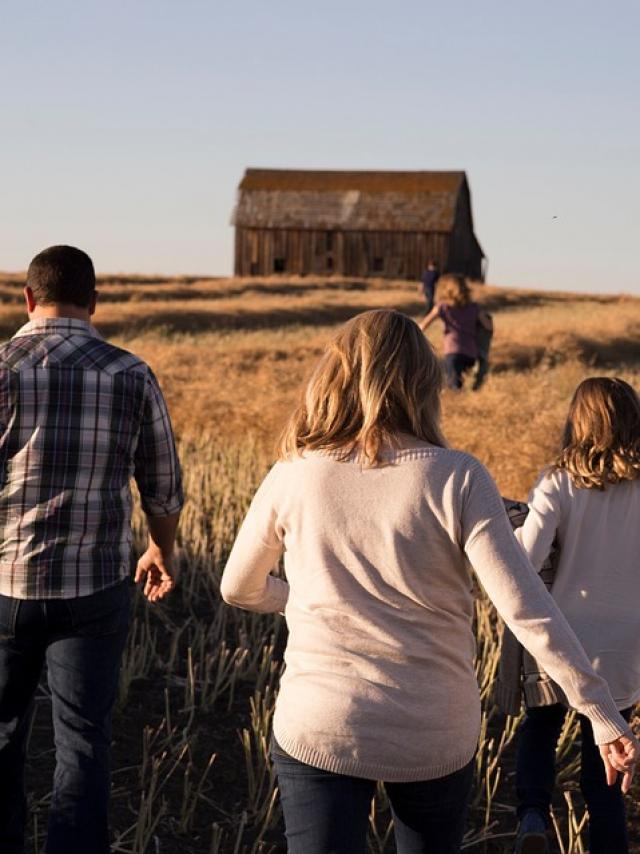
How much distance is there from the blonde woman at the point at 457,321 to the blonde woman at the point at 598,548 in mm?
8115

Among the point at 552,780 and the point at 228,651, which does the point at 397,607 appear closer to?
the point at 552,780

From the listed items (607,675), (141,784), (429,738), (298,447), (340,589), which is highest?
(298,447)

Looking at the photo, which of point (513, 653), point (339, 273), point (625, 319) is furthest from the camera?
point (339, 273)

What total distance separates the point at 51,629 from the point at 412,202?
53722 mm

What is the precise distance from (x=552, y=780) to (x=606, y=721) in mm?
1206

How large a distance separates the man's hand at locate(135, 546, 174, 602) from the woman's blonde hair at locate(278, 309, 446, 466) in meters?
1.28

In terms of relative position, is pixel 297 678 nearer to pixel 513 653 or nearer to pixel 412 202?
pixel 513 653

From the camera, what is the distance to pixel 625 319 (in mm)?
28328

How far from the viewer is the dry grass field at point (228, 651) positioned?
4004 mm

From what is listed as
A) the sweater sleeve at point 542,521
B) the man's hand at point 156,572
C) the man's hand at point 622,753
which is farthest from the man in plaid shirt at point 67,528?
the man's hand at point 622,753

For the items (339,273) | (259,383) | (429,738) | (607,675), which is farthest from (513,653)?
(339,273)

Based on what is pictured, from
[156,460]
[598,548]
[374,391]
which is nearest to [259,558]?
[374,391]

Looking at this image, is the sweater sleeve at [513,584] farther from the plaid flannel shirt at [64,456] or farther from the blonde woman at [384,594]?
the plaid flannel shirt at [64,456]

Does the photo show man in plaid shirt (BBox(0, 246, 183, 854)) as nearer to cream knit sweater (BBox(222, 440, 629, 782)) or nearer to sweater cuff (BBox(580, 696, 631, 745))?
cream knit sweater (BBox(222, 440, 629, 782))
